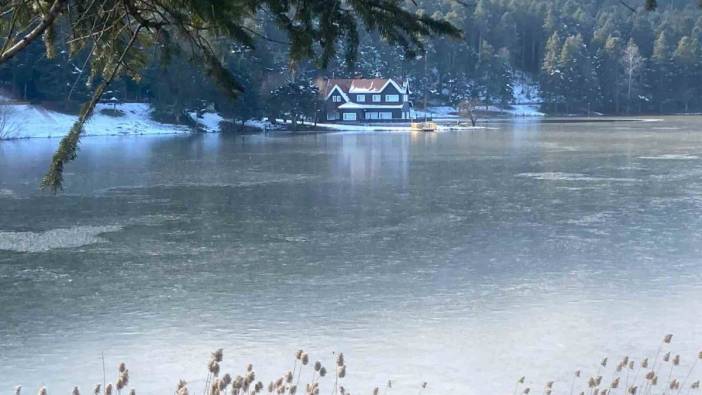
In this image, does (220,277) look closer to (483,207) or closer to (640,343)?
(640,343)

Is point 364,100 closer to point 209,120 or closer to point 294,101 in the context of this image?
point 294,101

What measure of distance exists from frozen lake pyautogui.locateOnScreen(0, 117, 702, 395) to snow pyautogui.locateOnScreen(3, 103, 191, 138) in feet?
75.6

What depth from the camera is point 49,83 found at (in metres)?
47.4

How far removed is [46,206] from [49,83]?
31.3 metres

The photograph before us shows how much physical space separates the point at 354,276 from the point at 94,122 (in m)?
38.8

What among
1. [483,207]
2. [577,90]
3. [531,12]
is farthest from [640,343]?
[531,12]

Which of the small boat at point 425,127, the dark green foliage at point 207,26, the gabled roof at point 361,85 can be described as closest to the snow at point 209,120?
the small boat at point 425,127

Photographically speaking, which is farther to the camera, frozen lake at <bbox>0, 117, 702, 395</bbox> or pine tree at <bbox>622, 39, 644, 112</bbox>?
pine tree at <bbox>622, 39, 644, 112</bbox>

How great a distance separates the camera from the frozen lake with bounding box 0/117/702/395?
27.7 feet

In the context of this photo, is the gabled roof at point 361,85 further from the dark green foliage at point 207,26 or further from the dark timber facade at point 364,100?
the dark green foliage at point 207,26

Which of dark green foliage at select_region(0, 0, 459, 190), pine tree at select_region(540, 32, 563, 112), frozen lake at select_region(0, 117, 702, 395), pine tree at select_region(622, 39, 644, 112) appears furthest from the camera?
pine tree at select_region(622, 39, 644, 112)

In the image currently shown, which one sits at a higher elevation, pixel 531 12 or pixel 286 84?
pixel 531 12

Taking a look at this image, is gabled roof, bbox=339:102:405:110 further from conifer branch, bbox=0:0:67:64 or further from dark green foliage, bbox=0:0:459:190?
conifer branch, bbox=0:0:67:64

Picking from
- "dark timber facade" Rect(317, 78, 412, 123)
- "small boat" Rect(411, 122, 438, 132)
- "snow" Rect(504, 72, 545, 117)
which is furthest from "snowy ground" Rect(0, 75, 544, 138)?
"snow" Rect(504, 72, 545, 117)
